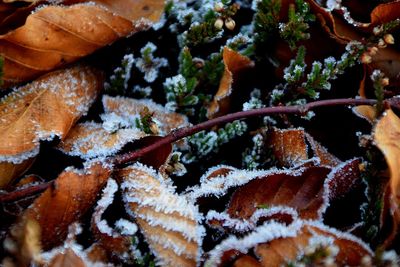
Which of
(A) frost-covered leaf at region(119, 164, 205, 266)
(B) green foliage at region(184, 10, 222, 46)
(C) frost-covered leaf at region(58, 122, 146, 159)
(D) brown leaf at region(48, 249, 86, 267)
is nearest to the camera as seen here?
(D) brown leaf at region(48, 249, 86, 267)

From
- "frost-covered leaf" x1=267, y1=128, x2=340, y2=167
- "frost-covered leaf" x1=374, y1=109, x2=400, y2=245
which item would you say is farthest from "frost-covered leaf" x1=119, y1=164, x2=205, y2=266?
"frost-covered leaf" x1=374, y1=109, x2=400, y2=245

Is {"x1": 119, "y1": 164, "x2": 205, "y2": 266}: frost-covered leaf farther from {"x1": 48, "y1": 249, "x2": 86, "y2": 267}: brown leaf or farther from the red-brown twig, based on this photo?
{"x1": 48, "y1": 249, "x2": 86, "y2": 267}: brown leaf

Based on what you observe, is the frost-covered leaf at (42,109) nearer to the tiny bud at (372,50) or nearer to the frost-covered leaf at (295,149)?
the frost-covered leaf at (295,149)

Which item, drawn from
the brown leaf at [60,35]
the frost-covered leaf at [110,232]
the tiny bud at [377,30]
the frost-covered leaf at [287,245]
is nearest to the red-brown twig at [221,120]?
the frost-covered leaf at [110,232]

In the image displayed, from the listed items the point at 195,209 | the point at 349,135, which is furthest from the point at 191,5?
the point at 195,209

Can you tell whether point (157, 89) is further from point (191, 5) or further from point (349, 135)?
point (349, 135)

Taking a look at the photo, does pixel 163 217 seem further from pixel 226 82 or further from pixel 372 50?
pixel 372 50
